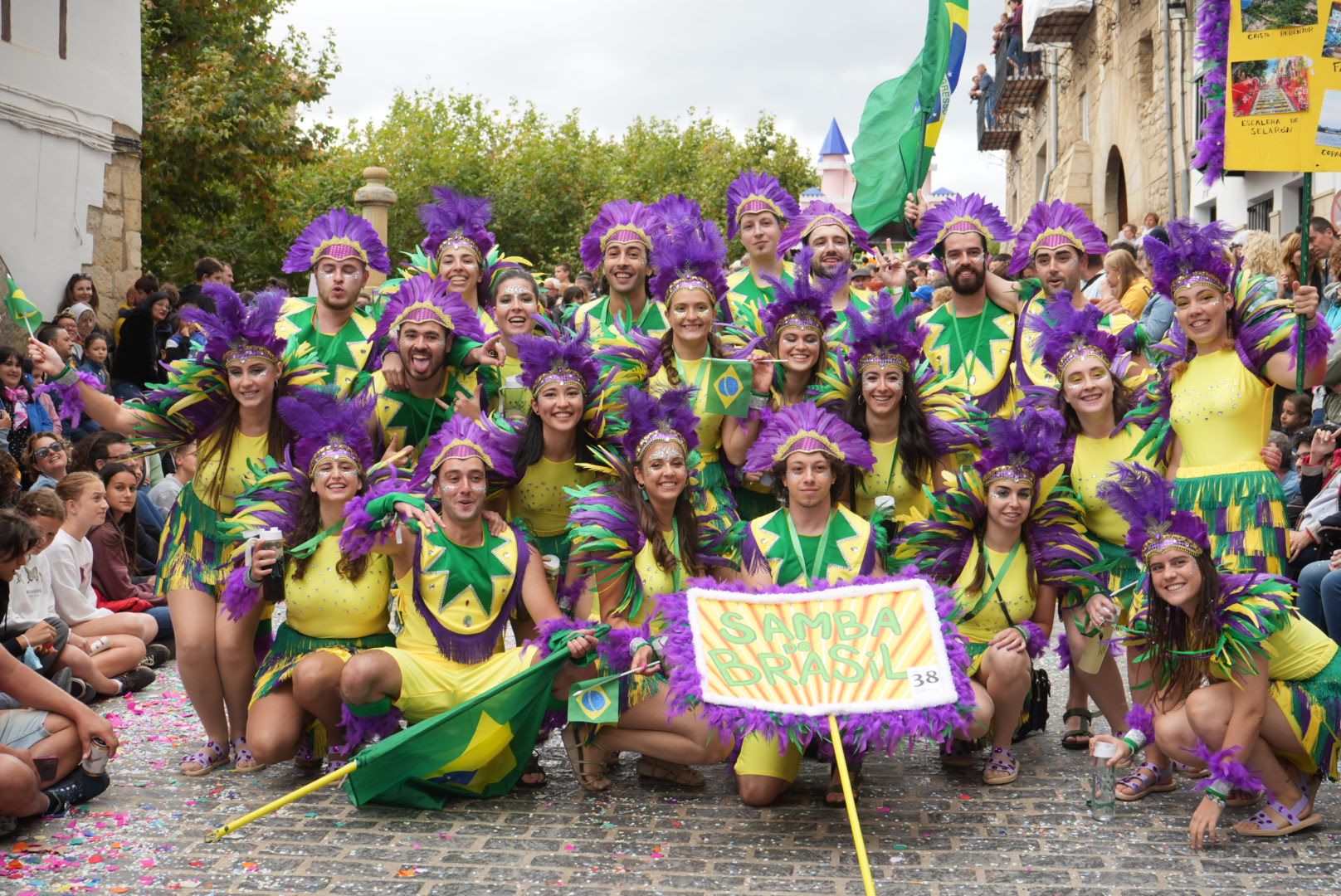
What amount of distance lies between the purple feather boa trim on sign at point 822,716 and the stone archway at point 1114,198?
61.5ft

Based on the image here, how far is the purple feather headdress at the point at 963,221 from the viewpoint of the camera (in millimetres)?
6441

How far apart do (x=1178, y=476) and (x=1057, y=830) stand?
5.10 feet

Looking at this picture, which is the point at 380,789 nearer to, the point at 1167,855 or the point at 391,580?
the point at 391,580

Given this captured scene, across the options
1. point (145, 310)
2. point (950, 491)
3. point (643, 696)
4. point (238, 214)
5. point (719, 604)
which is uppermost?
point (238, 214)

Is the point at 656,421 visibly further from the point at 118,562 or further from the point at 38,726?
the point at 118,562

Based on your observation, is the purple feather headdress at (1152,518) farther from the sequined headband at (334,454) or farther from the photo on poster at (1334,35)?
the sequined headband at (334,454)

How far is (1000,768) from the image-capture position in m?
5.21

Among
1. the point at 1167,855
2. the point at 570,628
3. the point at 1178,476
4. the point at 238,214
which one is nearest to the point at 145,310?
the point at 570,628

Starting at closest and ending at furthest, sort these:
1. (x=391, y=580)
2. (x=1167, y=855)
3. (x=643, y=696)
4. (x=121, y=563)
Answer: (x=1167, y=855), (x=643, y=696), (x=391, y=580), (x=121, y=563)

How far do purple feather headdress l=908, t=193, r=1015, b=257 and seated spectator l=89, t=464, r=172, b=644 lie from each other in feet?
14.5

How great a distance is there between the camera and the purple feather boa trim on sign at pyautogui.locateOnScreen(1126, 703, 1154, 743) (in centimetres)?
479

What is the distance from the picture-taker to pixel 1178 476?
17.7ft

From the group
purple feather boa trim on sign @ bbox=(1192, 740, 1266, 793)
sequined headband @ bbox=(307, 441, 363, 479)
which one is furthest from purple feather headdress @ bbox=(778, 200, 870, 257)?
purple feather boa trim on sign @ bbox=(1192, 740, 1266, 793)

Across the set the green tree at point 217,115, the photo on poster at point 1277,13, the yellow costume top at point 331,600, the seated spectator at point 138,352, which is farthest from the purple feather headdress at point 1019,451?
the green tree at point 217,115
